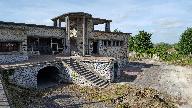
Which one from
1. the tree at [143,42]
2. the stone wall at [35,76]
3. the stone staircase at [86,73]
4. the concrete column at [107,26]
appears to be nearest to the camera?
the stone wall at [35,76]

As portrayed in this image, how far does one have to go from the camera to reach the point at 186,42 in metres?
57.2

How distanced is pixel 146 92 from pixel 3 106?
13591mm

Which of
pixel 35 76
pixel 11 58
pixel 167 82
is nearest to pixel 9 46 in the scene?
pixel 11 58

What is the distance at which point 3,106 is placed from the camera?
12531mm

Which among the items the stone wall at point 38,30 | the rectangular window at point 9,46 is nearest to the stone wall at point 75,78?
the rectangular window at point 9,46

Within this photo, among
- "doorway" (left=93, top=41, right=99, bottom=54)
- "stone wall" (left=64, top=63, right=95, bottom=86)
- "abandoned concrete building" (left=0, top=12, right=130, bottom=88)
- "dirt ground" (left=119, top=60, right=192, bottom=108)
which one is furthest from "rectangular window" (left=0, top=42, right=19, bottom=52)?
"doorway" (left=93, top=41, right=99, bottom=54)

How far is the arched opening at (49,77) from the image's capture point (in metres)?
26.1

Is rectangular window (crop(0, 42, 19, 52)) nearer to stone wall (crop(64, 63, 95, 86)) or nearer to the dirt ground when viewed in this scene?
stone wall (crop(64, 63, 95, 86))

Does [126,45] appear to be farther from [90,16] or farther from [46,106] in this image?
[46,106]

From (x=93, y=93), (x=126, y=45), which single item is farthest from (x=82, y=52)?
(x=93, y=93)

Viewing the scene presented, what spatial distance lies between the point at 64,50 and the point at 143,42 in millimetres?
27249

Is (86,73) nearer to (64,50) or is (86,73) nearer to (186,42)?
(64,50)

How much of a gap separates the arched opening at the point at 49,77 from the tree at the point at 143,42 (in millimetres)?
31231

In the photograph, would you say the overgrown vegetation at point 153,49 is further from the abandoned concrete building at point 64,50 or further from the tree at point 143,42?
the abandoned concrete building at point 64,50
